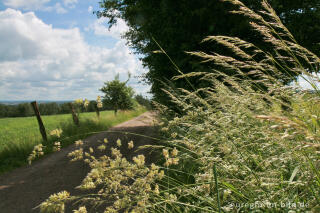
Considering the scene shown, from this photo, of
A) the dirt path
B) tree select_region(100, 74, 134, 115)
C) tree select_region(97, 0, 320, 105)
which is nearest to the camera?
the dirt path

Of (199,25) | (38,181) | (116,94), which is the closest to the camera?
(38,181)

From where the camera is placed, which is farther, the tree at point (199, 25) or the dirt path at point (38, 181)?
the tree at point (199, 25)

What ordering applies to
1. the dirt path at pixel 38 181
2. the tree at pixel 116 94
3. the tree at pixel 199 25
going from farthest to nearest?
1. the tree at pixel 116 94
2. the tree at pixel 199 25
3. the dirt path at pixel 38 181

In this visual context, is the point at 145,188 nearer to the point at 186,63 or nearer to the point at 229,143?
the point at 229,143

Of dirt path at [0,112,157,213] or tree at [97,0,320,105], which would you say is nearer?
dirt path at [0,112,157,213]

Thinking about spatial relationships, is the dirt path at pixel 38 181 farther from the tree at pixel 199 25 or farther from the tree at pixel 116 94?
the tree at pixel 116 94

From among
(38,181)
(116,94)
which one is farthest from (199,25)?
(116,94)

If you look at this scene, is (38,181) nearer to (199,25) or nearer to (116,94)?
(199,25)

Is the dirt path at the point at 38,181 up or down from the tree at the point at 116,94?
down

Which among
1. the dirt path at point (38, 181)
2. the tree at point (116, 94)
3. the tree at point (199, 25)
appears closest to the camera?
the dirt path at point (38, 181)

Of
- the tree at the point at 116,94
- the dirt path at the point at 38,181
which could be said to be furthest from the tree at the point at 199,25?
the tree at the point at 116,94

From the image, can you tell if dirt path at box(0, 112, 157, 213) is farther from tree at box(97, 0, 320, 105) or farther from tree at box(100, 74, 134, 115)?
tree at box(100, 74, 134, 115)

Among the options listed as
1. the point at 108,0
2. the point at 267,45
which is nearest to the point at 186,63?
the point at 267,45

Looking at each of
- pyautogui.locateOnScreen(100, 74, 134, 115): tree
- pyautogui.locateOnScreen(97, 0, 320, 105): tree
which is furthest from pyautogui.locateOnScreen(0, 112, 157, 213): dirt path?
pyautogui.locateOnScreen(100, 74, 134, 115): tree
